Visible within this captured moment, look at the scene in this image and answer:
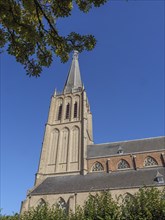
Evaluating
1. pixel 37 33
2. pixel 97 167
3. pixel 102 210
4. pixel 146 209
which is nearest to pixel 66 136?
pixel 97 167

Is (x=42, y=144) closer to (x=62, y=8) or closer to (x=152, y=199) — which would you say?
(x=152, y=199)

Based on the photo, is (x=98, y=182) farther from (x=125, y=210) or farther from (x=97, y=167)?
(x=125, y=210)

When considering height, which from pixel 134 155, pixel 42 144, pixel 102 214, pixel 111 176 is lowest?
pixel 102 214

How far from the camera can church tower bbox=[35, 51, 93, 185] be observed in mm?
27719

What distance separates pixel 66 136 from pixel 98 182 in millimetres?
10183

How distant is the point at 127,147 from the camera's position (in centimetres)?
2897

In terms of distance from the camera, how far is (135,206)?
1320 cm

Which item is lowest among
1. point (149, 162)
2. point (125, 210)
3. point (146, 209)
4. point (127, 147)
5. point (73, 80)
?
point (146, 209)

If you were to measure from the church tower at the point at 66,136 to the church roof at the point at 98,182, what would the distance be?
1.58 meters

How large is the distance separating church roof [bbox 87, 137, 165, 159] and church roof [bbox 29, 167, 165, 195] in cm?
331

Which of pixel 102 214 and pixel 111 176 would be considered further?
pixel 111 176

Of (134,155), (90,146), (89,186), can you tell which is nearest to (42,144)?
(90,146)

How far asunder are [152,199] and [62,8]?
43.0 ft

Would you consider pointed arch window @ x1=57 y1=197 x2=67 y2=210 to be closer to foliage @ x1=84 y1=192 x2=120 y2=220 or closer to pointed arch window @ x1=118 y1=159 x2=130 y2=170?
foliage @ x1=84 y1=192 x2=120 y2=220
